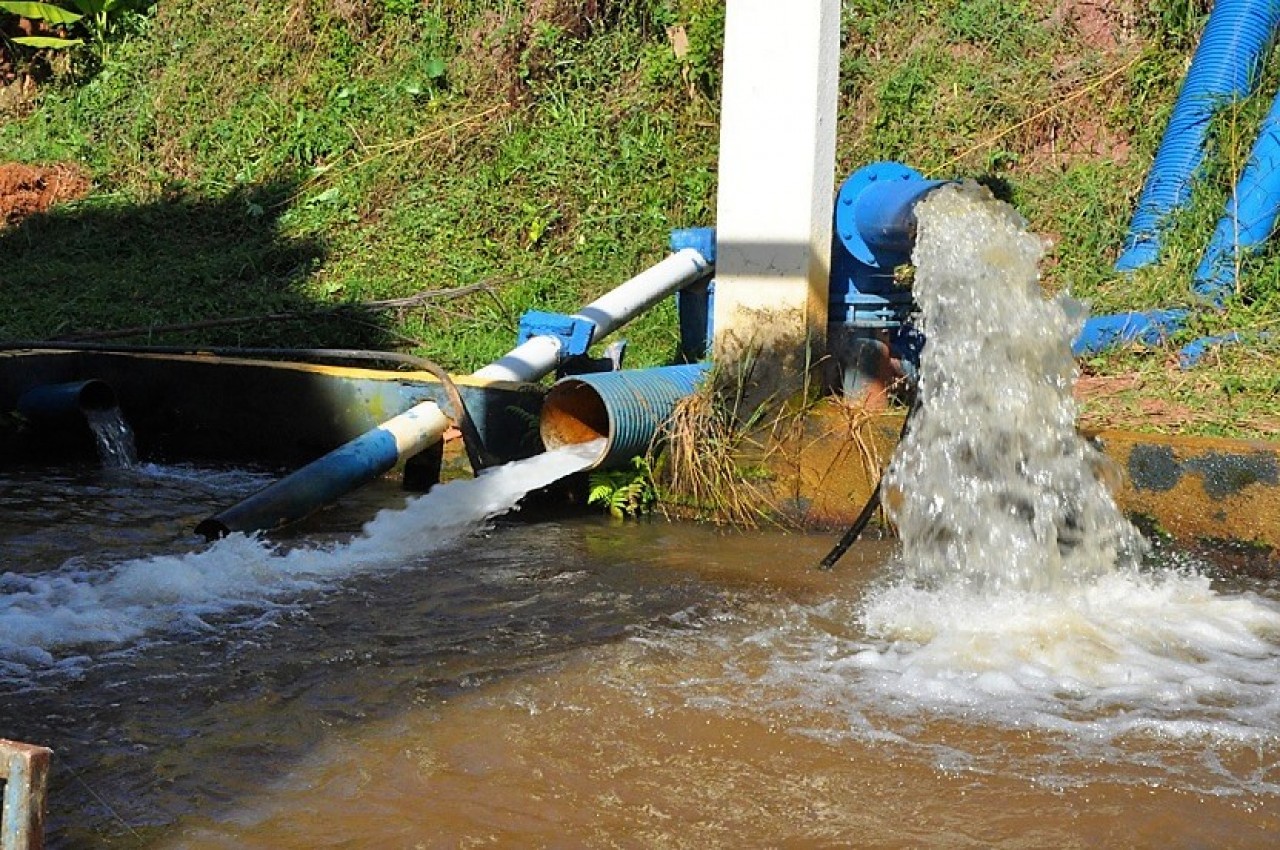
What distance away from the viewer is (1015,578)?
16.3 ft

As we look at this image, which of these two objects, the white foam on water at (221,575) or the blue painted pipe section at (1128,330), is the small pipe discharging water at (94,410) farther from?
the blue painted pipe section at (1128,330)

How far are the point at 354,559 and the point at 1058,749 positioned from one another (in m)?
2.77

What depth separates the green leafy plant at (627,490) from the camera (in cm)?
606

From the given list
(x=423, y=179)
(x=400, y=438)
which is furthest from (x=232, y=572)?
(x=423, y=179)

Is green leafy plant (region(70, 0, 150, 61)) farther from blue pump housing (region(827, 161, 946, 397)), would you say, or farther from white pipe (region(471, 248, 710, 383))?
blue pump housing (region(827, 161, 946, 397))

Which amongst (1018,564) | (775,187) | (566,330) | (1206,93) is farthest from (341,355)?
(1206,93)

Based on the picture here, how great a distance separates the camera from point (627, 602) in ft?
15.9

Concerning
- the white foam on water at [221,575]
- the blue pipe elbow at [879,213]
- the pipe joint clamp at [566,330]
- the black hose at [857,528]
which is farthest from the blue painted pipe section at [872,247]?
the white foam on water at [221,575]

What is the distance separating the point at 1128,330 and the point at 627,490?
254cm

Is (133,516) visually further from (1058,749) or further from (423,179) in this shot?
(423,179)

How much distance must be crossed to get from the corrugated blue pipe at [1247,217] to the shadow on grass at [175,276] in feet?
15.2

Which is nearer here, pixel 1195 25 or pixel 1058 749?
pixel 1058 749

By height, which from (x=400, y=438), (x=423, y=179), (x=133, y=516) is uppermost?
(x=423, y=179)

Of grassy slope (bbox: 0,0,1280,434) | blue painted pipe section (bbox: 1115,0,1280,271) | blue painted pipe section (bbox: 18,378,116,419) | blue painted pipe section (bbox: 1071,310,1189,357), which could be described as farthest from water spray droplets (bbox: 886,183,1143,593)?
blue painted pipe section (bbox: 18,378,116,419)
